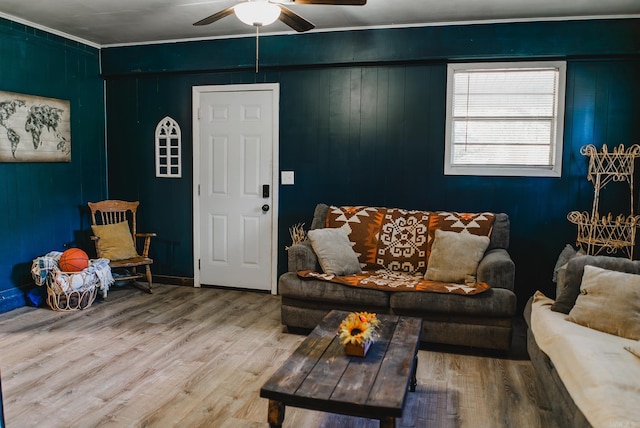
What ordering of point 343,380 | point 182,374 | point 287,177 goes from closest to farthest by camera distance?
1. point 343,380
2. point 182,374
3. point 287,177

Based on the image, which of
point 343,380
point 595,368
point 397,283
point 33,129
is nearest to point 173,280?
point 33,129

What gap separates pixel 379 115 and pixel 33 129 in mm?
3152

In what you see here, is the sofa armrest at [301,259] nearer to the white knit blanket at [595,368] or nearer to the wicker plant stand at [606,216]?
the white knit blanket at [595,368]

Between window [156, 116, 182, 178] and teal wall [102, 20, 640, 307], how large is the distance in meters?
0.09

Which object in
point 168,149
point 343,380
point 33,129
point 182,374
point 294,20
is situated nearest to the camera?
point 343,380

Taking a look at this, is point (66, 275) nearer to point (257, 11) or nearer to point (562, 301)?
point (257, 11)

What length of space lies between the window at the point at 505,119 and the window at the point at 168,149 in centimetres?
272

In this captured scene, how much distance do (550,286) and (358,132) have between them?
2.17 m

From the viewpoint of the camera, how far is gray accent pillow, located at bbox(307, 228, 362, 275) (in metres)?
4.02

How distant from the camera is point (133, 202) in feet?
18.1

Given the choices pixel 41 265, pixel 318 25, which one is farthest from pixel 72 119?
pixel 318 25

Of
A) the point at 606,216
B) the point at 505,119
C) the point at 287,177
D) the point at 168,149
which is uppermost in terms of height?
the point at 505,119

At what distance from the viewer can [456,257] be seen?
153 inches

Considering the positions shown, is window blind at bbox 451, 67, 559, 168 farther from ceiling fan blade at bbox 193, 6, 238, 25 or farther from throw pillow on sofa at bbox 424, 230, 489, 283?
ceiling fan blade at bbox 193, 6, 238, 25
